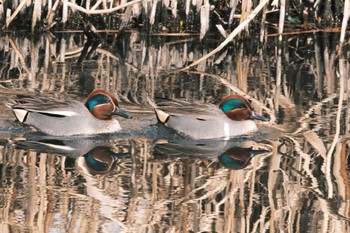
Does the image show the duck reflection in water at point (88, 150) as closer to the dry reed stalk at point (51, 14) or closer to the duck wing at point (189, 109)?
the duck wing at point (189, 109)

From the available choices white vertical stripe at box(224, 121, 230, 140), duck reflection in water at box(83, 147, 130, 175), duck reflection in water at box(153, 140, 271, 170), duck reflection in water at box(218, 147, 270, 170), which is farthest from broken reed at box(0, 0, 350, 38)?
duck reflection in water at box(83, 147, 130, 175)

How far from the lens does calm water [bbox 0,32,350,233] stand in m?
6.09

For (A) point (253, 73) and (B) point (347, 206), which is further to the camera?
(A) point (253, 73)

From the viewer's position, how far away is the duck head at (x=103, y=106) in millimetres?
8445

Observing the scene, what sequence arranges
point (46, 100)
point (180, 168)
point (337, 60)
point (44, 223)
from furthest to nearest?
point (337, 60)
point (46, 100)
point (180, 168)
point (44, 223)

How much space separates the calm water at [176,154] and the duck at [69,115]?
0.35 ft

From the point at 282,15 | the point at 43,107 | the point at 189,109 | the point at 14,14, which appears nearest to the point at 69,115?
the point at 43,107

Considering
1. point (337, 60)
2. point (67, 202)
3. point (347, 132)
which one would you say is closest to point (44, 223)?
point (67, 202)

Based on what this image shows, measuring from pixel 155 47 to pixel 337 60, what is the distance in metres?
2.26

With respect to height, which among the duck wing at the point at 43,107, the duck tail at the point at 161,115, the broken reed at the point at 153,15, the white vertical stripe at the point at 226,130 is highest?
the broken reed at the point at 153,15

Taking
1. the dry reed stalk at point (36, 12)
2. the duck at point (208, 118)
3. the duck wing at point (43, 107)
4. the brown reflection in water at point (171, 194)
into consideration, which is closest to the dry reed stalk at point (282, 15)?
the dry reed stalk at point (36, 12)

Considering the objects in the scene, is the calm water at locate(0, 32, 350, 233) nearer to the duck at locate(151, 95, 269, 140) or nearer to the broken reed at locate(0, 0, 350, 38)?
the duck at locate(151, 95, 269, 140)

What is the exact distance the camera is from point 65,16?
13352mm

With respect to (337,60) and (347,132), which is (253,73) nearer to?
(337,60)
